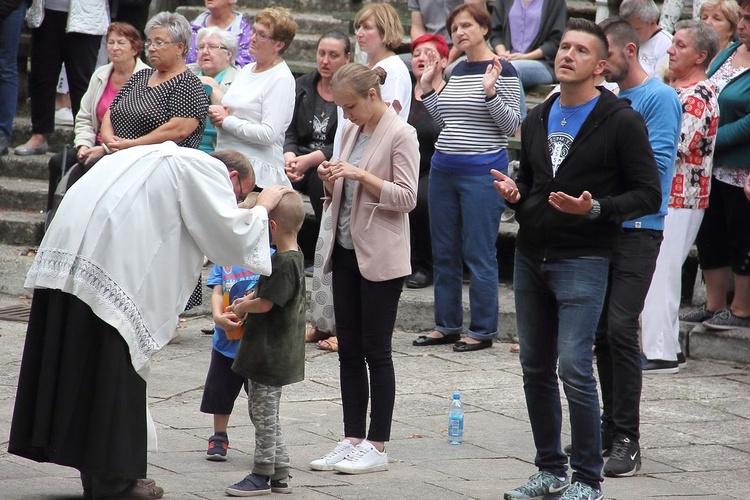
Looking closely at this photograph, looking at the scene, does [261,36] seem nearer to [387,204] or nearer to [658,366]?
[387,204]

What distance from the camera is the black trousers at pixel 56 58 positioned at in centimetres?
1070

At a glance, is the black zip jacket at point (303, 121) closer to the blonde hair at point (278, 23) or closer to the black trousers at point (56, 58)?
the blonde hair at point (278, 23)

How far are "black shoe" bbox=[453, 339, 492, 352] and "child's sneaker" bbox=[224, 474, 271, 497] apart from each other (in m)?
3.26

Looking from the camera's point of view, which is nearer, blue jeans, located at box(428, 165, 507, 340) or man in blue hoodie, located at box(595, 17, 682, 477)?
man in blue hoodie, located at box(595, 17, 682, 477)

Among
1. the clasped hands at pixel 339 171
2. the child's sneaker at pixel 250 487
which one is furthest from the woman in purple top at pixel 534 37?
the child's sneaker at pixel 250 487

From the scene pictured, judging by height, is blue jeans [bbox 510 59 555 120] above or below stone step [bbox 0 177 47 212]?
above

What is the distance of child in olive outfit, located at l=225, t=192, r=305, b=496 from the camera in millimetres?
5047

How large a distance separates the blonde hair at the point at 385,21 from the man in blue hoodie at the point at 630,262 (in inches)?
101

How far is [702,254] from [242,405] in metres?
3.57

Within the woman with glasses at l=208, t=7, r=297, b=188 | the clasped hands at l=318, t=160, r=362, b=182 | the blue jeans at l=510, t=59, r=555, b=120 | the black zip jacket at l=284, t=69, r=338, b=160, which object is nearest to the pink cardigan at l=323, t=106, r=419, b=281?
the clasped hands at l=318, t=160, r=362, b=182

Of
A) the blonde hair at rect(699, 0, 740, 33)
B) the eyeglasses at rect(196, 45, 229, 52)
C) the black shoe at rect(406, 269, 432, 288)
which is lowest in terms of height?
the black shoe at rect(406, 269, 432, 288)

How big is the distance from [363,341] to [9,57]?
621 centimetres

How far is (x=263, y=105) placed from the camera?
8.46m

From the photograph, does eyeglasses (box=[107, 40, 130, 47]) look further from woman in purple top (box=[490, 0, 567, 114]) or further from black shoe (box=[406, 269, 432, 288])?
woman in purple top (box=[490, 0, 567, 114])
